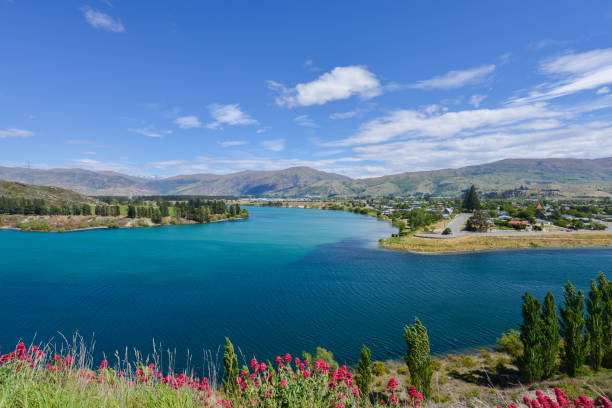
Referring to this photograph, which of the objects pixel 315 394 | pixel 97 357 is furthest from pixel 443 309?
pixel 97 357

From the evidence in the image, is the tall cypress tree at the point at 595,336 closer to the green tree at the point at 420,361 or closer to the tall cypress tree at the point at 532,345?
the tall cypress tree at the point at 532,345

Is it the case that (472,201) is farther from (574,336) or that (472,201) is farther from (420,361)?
(420,361)

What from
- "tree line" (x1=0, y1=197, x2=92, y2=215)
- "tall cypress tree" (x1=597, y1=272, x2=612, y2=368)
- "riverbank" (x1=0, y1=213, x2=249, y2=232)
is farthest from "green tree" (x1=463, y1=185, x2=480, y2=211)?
"tree line" (x1=0, y1=197, x2=92, y2=215)

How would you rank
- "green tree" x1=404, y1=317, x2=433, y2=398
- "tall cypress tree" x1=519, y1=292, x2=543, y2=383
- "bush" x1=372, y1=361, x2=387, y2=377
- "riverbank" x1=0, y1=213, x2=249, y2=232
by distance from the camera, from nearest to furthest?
"green tree" x1=404, y1=317, x2=433, y2=398
"tall cypress tree" x1=519, y1=292, x2=543, y2=383
"bush" x1=372, y1=361, x2=387, y2=377
"riverbank" x1=0, y1=213, x2=249, y2=232

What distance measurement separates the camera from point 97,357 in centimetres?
2080

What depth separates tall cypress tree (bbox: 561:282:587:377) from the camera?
55.9ft

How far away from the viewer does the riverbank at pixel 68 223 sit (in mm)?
94562

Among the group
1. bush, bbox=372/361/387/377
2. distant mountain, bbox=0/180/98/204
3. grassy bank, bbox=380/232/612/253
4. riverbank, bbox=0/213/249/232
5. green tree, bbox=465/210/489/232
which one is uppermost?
distant mountain, bbox=0/180/98/204

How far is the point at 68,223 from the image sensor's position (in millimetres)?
99062

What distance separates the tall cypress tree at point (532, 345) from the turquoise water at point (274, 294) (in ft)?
17.4

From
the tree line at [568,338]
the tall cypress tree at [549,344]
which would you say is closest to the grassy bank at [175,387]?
the tall cypress tree at [549,344]

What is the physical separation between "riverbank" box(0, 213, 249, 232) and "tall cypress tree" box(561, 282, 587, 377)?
120m

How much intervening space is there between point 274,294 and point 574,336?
27001mm

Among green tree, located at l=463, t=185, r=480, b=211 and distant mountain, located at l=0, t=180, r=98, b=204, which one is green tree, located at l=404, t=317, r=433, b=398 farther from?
distant mountain, located at l=0, t=180, r=98, b=204
